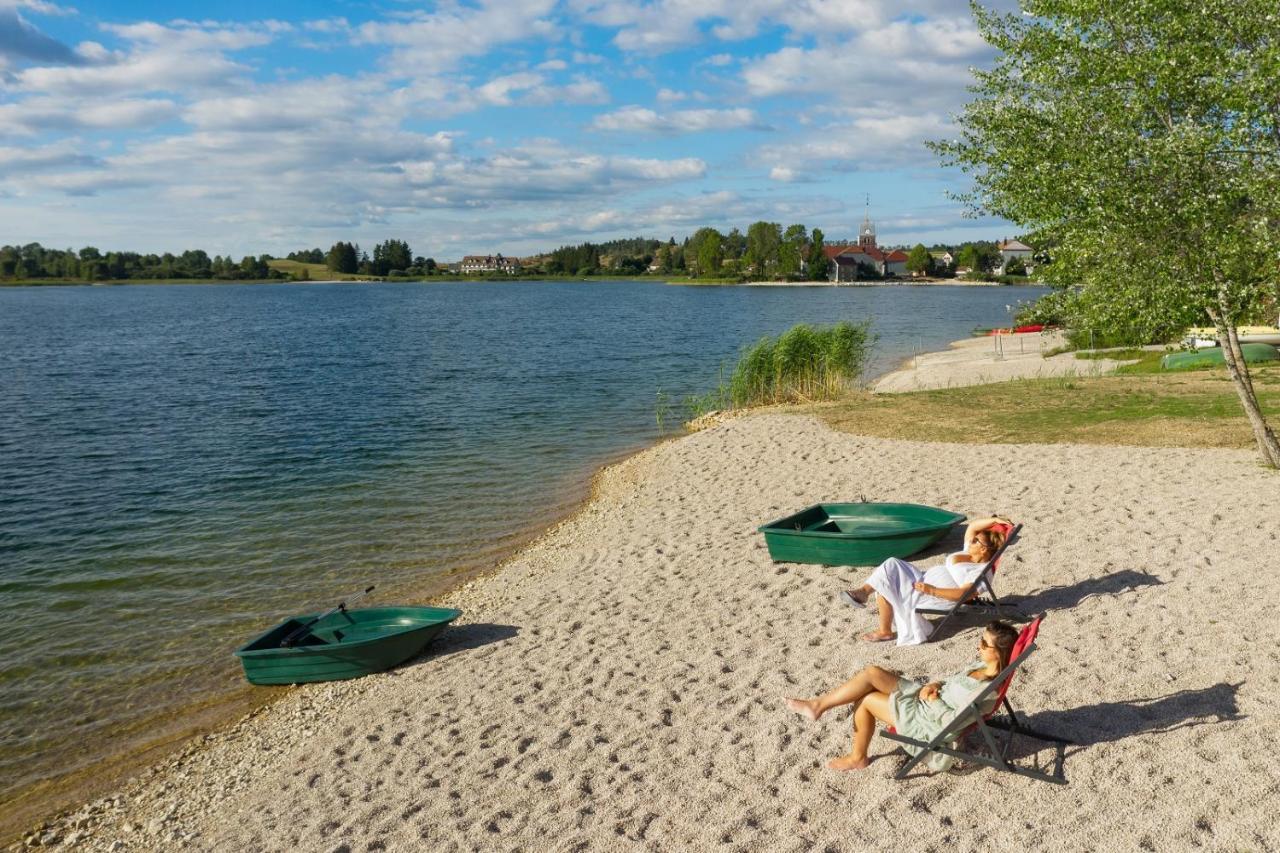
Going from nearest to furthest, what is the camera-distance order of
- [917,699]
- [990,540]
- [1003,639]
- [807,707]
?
[1003,639]
[917,699]
[807,707]
[990,540]

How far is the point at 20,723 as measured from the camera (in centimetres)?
985

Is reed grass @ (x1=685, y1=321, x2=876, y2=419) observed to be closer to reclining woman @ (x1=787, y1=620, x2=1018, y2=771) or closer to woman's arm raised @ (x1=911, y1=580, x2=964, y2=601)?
woman's arm raised @ (x1=911, y1=580, x2=964, y2=601)

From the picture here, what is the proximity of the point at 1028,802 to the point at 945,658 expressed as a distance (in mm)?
2403

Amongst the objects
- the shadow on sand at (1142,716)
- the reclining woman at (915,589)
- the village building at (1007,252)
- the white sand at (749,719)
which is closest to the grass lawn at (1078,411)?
the white sand at (749,719)

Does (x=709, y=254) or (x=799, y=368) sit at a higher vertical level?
(x=709, y=254)

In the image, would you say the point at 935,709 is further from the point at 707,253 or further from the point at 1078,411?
the point at 707,253

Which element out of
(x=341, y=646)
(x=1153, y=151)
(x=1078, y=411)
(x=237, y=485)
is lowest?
(x=237, y=485)

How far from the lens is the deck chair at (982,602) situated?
27.9ft

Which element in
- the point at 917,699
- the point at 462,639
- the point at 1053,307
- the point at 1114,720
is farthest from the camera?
the point at 1053,307

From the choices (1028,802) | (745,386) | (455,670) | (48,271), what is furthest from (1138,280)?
(48,271)

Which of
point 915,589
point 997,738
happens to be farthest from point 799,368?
point 997,738

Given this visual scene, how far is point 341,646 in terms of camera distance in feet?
32.4

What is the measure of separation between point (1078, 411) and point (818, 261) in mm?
152301

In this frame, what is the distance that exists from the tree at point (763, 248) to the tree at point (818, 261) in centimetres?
712
